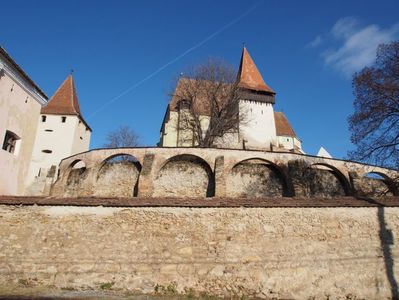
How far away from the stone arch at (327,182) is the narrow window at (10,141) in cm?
1356

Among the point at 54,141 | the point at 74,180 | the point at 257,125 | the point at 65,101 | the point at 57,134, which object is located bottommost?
the point at 74,180

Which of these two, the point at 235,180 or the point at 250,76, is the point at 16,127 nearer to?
the point at 235,180

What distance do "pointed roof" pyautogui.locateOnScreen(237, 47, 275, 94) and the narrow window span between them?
21382 millimetres

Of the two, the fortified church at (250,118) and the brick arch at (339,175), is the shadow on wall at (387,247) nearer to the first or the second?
the brick arch at (339,175)

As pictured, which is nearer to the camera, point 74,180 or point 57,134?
point 74,180

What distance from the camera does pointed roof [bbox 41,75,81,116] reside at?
979 inches

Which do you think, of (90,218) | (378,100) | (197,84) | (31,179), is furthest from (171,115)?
(90,218)

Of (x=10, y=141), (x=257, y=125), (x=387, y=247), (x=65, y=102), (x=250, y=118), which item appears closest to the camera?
(x=387, y=247)

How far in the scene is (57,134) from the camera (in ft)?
78.7

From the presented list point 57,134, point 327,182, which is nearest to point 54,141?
point 57,134

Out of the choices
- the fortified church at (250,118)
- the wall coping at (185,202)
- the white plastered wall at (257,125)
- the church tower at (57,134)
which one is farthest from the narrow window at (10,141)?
the white plastered wall at (257,125)

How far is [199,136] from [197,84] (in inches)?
169

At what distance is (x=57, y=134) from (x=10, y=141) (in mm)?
13268

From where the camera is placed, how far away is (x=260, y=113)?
2941 cm
